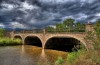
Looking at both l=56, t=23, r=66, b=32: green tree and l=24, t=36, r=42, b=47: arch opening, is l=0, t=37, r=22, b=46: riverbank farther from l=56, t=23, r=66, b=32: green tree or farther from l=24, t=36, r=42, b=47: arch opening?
l=56, t=23, r=66, b=32: green tree

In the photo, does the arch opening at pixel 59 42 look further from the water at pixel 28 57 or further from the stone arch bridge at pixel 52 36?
the water at pixel 28 57

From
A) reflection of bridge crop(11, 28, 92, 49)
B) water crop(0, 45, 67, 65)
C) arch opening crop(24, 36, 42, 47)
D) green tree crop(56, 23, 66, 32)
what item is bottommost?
water crop(0, 45, 67, 65)

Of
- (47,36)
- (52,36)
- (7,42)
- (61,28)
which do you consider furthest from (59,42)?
(61,28)

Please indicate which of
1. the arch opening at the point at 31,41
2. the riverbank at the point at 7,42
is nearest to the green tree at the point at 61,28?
the arch opening at the point at 31,41

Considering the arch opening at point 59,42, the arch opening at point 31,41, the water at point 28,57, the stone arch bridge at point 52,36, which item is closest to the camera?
the water at point 28,57

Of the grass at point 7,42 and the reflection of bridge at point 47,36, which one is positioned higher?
the reflection of bridge at point 47,36

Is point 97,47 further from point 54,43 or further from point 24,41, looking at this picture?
point 24,41

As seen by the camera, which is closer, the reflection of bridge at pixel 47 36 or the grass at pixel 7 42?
the reflection of bridge at pixel 47 36

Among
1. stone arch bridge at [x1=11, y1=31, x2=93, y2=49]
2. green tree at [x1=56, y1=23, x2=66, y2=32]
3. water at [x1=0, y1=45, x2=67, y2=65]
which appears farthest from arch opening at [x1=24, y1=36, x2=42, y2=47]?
water at [x1=0, y1=45, x2=67, y2=65]

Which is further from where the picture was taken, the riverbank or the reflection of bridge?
the riverbank

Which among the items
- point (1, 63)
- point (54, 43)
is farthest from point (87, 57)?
point (54, 43)

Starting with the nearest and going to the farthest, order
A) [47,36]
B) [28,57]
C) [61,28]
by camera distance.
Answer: [28,57], [61,28], [47,36]

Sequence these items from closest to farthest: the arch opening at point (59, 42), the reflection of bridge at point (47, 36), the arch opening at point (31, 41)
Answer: the reflection of bridge at point (47, 36) < the arch opening at point (59, 42) < the arch opening at point (31, 41)

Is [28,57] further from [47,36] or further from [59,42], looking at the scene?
[59,42]
